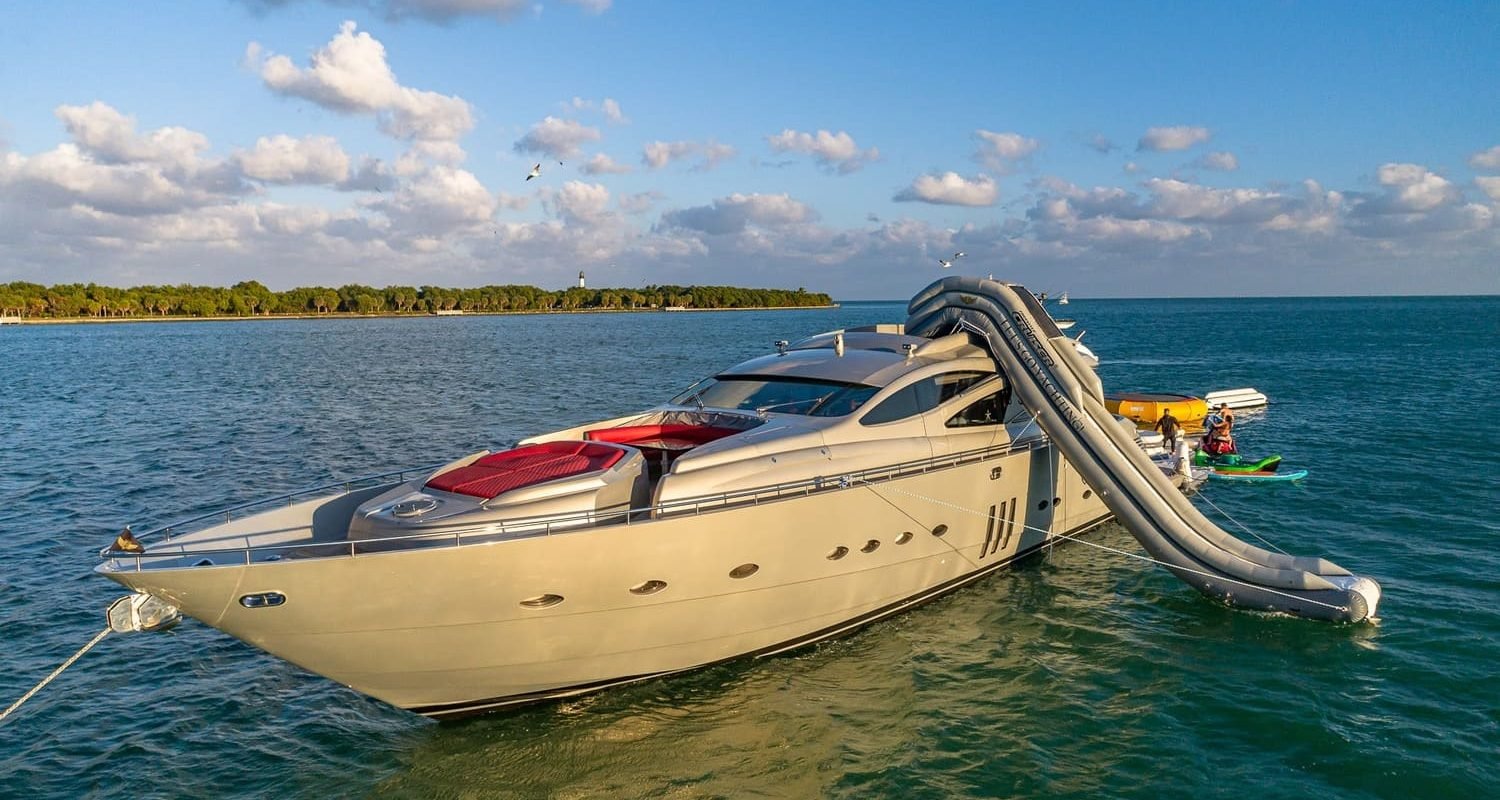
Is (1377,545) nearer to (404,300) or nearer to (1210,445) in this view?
(1210,445)

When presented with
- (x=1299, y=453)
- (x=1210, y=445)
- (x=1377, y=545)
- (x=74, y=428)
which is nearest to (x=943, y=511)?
(x=1377, y=545)

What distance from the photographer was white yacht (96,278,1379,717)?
8297mm

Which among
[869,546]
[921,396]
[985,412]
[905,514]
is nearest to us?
[869,546]

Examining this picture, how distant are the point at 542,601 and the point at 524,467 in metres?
1.86

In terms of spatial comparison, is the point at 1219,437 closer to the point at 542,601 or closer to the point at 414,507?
the point at 542,601

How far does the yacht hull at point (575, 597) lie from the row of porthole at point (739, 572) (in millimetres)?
21

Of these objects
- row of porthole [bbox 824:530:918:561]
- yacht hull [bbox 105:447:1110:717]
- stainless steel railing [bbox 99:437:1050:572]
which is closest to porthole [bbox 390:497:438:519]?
stainless steel railing [bbox 99:437:1050:572]

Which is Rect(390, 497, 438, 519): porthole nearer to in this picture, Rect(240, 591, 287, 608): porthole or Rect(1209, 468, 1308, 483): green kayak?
Rect(240, 591, 287, 608): porthole

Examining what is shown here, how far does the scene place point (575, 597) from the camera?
883 cm

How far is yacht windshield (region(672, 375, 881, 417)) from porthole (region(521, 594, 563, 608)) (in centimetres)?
491

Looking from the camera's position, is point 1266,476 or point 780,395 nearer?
point 780,395

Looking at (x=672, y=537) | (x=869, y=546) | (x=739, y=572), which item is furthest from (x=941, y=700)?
(x=672, y=537)

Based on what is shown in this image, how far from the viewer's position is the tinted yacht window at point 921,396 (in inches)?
491

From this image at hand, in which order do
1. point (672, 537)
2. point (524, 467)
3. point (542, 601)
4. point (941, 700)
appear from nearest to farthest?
point (542, 601) → point (672, 537) → point (524, 467) → point (941, 700)
